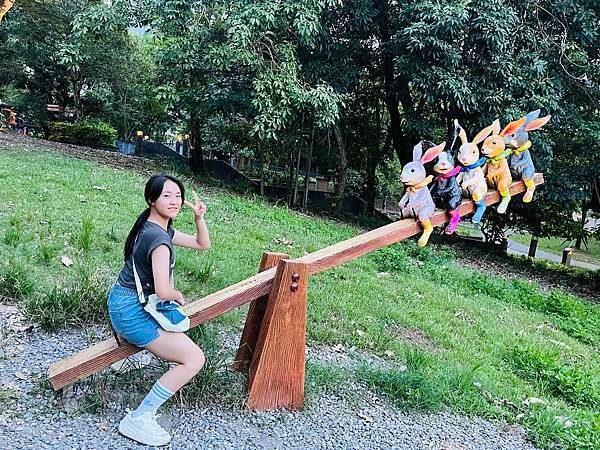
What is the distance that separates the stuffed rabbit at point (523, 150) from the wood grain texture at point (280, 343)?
1.78 m

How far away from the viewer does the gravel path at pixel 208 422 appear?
234 centimetres

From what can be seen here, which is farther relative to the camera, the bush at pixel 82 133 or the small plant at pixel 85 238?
the bush at pixel 82 133

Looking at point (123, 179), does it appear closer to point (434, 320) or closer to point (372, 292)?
point (372, 292)

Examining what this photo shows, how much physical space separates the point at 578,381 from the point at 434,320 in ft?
4.23

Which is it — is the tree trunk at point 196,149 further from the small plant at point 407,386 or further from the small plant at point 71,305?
the small plant at point 407,386

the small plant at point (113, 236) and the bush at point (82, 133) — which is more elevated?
the bush at point (82, 133)

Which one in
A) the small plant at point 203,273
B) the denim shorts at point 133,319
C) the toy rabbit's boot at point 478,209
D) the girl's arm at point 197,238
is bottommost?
the small plant at point 203,273

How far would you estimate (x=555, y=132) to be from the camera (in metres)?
8.98

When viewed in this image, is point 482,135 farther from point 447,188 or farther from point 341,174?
point 341,174

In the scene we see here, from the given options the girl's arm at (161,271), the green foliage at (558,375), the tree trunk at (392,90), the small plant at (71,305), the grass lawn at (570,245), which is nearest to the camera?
the girl's arm at (161,271)

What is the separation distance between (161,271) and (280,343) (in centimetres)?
82

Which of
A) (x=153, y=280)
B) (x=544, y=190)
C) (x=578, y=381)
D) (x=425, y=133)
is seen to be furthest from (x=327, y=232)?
(x=153, y=280)

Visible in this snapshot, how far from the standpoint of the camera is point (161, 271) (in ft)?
7.23

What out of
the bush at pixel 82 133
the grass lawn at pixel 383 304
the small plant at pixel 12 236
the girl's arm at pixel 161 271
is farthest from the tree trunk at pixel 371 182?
the girl's arm at pixel 161 271
